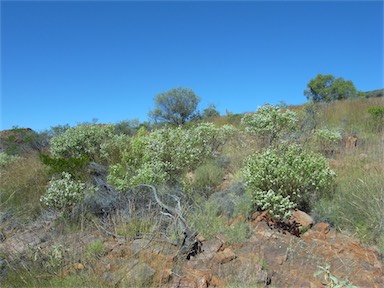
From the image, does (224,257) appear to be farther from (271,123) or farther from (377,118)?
(377,118)

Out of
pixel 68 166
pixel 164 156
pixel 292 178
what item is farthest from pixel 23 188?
pixel 292 178

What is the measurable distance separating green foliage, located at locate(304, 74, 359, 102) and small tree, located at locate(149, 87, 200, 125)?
991cm

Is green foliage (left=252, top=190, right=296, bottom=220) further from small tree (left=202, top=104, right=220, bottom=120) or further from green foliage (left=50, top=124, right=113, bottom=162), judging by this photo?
small tree (left=202, top=104, right=220, bottom=120)

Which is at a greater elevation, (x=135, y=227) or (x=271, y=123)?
(x=271, y=123)

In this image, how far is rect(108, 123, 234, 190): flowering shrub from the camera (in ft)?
21.3

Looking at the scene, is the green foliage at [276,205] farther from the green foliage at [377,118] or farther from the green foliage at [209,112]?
the green foliage at [209,112]

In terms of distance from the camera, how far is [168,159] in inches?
290

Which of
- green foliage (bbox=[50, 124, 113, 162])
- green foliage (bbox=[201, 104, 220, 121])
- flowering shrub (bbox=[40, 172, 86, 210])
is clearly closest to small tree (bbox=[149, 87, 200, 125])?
green foliage (bbox=[201, 104, 220, 121])

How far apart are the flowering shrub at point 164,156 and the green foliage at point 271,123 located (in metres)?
1.12

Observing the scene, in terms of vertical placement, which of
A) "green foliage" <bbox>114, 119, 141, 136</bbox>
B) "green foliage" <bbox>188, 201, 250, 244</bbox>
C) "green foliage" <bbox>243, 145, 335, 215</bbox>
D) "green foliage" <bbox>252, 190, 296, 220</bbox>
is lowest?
"green foliage" <bbox>188, 201, 250, 244</bbox>

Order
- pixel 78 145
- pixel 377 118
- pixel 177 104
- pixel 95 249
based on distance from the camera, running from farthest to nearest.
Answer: pixel 177 104 < pixel 377 118 < pixel 78 145 < pixel 95 249

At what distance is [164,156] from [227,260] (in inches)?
145

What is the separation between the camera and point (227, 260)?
12.7 ft

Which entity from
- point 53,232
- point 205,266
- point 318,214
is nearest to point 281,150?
point 318,214
